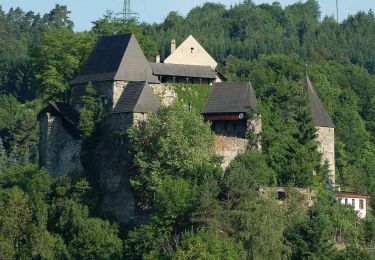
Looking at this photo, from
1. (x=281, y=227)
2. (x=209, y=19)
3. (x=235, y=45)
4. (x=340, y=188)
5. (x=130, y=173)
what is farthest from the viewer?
(x=209, y=19)

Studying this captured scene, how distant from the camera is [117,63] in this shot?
5922cm

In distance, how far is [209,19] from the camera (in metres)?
129

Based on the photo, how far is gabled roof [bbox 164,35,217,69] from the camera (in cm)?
6906

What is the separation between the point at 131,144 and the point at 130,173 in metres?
1.22

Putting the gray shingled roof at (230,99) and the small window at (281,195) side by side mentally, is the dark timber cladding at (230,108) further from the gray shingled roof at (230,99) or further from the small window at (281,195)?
the small window at (281,195)

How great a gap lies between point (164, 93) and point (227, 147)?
3994 millimetres

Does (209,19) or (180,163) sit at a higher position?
(209,19)

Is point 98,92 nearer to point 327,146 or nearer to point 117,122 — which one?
point 117,122

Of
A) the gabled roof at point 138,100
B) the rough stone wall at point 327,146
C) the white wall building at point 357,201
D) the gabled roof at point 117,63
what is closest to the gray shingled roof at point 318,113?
the rough stone wall at point 327,146

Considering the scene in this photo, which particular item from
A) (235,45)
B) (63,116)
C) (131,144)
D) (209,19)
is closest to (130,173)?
(131,144)

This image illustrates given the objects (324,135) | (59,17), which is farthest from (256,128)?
(59,17)

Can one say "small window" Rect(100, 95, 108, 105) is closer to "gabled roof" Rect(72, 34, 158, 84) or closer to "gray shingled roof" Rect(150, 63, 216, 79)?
"gabled roof" Rect(72, 34, 158, 84)

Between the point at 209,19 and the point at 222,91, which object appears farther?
the point at 209,19

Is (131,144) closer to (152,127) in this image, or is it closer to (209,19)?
(152,127)
